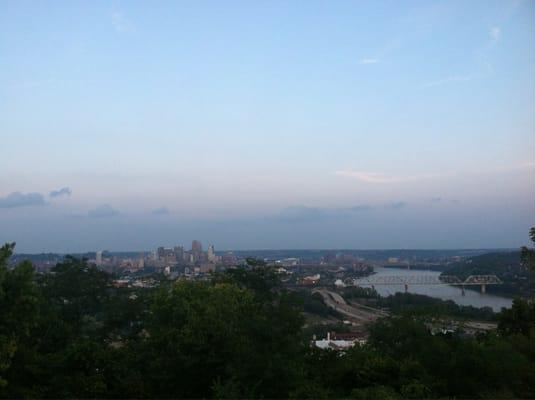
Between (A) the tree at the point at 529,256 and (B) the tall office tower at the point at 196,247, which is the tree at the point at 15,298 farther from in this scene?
(B) the tall office tower at the point at 196,247

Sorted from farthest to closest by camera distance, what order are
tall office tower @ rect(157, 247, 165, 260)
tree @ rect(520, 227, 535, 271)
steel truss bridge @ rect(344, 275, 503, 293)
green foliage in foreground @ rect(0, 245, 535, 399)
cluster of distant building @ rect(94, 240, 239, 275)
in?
tall office tower @ rect(157, 247, 165, 260) → cluster of distant building @ rect(94, 240, 239, 275) → steel truss bridge @ rect(344, 275, 503, 293) → tree @ rect(520, 227, 535, 271) → green foliage in foreground @ rect(0, 245, 535, 399)

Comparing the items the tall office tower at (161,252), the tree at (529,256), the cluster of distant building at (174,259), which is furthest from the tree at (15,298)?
the tall office tower at (161,252)

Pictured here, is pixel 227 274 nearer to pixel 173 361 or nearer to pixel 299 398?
pixel 173 361

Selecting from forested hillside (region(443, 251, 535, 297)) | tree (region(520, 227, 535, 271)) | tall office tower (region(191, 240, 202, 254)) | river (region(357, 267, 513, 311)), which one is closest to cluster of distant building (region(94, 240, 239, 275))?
tall office tower (region(191, 240, 202, 254))

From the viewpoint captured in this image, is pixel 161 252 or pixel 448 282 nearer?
pixel 448 282

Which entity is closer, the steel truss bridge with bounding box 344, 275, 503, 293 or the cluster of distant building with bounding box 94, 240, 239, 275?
the steel truss bridge with bounding box 344, 275, 503, 293

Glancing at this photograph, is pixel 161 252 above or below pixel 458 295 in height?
above

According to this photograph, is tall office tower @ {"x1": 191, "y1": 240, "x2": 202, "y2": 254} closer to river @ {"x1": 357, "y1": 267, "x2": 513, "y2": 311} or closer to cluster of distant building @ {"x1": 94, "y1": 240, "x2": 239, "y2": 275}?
cluster of distant building @ {"x1": 94, "y1": 240, "x2": 239, "y2": 275}

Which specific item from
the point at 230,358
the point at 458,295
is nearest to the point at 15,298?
the point at 230,358

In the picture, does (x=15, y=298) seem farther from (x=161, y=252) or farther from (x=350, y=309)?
(x=161, y=252)
